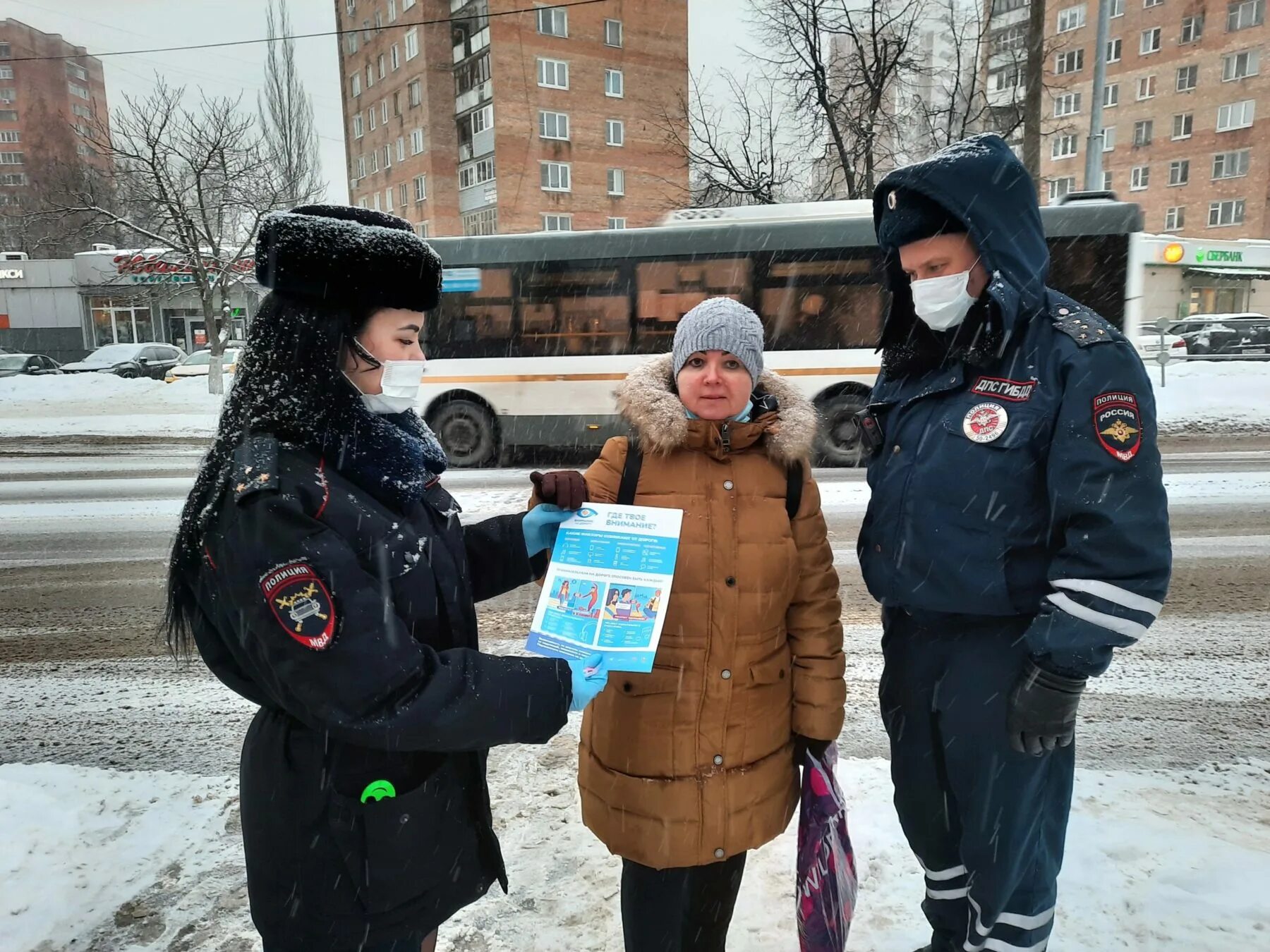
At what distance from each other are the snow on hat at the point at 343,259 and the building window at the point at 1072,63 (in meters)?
54.4

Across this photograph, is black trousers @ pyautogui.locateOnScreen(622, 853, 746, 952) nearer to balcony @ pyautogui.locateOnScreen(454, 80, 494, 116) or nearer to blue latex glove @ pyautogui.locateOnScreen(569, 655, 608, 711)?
blue latex glove @ pyautogui.locateOnScreen(569, 655, 608, 711)

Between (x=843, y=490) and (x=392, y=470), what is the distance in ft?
26.0

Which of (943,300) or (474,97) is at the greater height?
(474,97)

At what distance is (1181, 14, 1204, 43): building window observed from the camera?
4172 centimetres

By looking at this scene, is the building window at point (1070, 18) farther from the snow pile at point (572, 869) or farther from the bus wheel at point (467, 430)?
the snow pile at point (572, 869)

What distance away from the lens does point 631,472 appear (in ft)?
6.44

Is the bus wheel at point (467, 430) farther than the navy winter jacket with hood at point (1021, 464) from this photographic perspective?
Yes

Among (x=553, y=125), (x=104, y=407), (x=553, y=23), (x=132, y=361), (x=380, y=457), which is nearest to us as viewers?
(x=380, y=457)

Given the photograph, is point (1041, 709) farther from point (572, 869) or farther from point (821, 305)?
point (821, 305)

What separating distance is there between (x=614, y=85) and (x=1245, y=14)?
3277 centimetres

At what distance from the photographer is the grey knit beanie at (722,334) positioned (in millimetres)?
1960

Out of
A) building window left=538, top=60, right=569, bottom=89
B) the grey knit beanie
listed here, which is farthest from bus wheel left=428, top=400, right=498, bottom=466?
building window left=538, top=60, right=569, bottom=89

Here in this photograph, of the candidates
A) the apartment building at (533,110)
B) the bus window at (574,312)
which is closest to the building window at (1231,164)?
the apartment building at (533,110)

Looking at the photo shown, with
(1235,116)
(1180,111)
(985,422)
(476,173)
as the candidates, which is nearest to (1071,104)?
(1180,111)
